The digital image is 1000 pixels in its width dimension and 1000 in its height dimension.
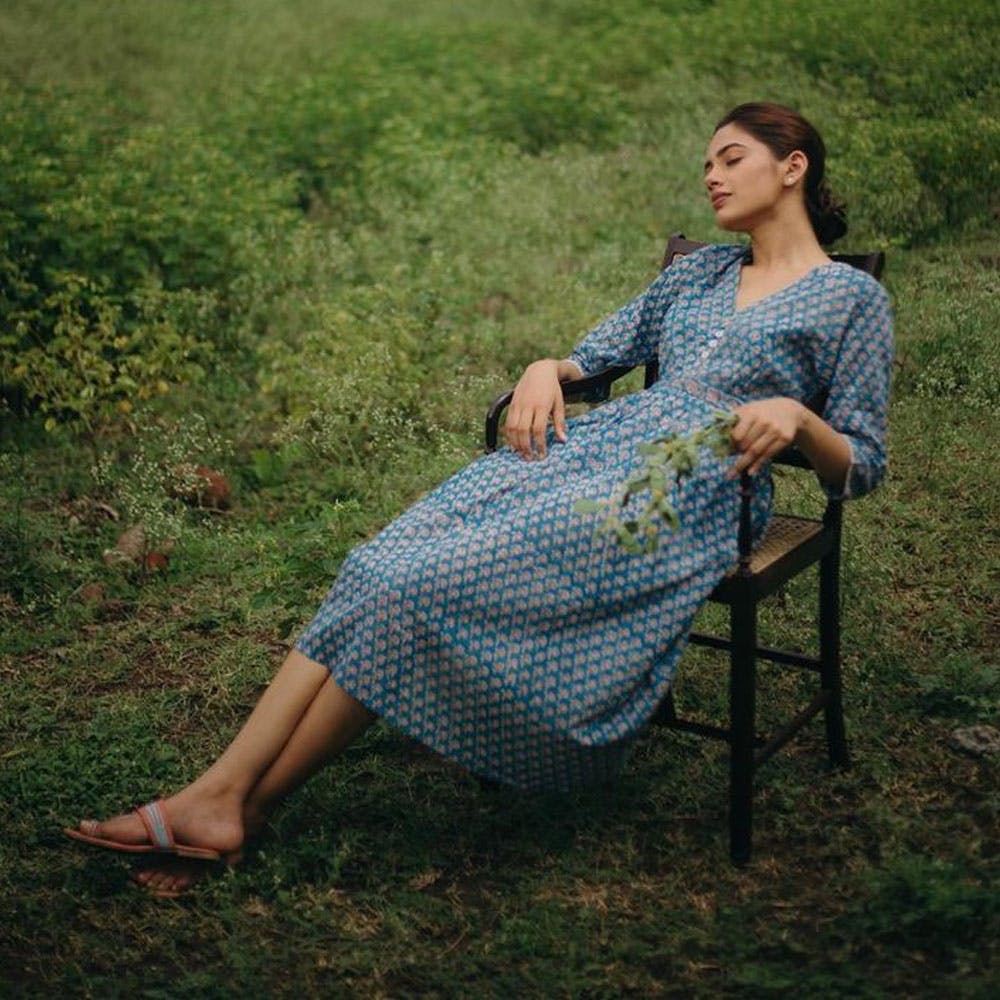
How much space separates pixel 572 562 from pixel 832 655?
0.80 metres

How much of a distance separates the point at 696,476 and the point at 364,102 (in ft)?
20.9

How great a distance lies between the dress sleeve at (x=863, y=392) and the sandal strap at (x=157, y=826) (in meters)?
1.55

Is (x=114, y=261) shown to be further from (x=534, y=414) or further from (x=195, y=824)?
(x=195, y=824)

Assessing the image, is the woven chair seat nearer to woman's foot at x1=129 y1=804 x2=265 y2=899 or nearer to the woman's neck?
the woman's neck

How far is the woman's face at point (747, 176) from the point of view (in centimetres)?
310

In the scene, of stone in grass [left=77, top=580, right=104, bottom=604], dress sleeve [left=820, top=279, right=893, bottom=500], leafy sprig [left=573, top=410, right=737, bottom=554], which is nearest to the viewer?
leafy sprig [left=573, top=410, right=737, bottom=554]

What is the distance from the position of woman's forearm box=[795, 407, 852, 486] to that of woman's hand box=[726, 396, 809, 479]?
0.03 m

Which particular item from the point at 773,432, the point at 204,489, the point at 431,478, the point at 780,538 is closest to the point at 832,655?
the point at 780,538

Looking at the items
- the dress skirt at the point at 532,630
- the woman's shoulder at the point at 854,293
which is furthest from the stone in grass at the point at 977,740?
the woman's shoulder at the point at 854,293

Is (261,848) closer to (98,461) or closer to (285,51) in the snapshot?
(98,461)

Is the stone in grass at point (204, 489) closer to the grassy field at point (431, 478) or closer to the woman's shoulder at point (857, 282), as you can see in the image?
the grassy field at point (431, 478)

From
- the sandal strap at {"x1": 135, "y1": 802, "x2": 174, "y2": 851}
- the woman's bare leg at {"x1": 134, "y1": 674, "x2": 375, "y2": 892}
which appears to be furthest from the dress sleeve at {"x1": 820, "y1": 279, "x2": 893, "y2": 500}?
the sandal strap at {"x1": 135, "y1": 802, "x2": 174, "y2": 851}

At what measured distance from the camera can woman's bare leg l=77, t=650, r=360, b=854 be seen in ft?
9.48

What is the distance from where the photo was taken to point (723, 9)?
29.5 feet
